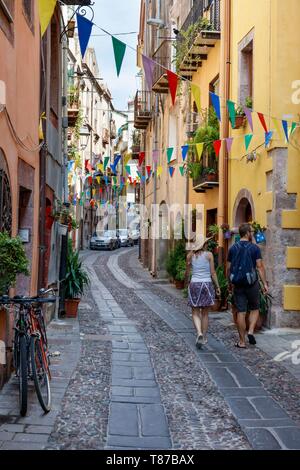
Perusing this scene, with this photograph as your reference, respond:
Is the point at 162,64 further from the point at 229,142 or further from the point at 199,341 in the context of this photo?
the point at 199,341

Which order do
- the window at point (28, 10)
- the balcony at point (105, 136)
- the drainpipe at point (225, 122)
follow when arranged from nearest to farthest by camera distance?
the window at point (28, 10)
the drainpipe at point (225, 122)
the balcony at point (105, 136)

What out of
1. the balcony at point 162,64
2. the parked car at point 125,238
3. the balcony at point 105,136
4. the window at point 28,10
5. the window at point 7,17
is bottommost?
the parked car at point 125,238

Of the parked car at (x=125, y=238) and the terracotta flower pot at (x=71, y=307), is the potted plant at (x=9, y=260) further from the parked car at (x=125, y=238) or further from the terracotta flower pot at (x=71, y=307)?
the parked car at (x=125, y=238)

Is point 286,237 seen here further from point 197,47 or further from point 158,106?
point 158,106

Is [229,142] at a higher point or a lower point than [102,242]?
higher

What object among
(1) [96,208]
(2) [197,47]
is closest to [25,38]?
(2) [197,47]

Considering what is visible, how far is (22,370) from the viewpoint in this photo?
210 inches

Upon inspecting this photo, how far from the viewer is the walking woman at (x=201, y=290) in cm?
873

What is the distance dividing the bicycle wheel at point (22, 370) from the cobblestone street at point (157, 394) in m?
0.11

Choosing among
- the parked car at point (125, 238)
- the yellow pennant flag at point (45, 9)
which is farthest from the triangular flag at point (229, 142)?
the parked car at point (125, 238)

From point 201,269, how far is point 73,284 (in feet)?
12.6

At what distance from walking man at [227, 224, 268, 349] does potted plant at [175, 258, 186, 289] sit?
28.0 feet

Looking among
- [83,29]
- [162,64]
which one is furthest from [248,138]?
[162,64]

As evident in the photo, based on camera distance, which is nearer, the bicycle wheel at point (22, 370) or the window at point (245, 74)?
the bicycle wheel at point (22, 370)
